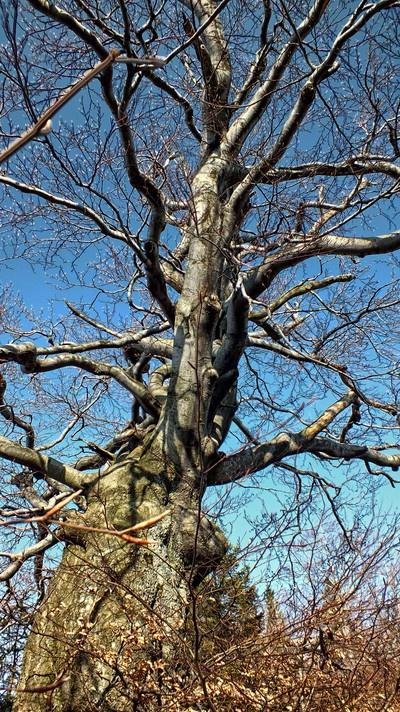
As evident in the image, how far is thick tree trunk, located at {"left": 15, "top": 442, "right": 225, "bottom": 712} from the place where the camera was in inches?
114

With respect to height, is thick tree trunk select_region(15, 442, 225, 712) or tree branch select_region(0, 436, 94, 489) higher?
tree branch select_region(0, 436, 94, 489)

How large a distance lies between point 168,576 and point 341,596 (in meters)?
1.29

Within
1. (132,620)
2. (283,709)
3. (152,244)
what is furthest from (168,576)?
(152,244)

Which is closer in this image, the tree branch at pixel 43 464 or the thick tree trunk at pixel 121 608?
the thick tree trunk at pixel 121 608

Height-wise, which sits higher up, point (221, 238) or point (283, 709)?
point (221, 238)

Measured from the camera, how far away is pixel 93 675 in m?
3.24

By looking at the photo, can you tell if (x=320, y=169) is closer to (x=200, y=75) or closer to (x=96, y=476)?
(x=200, y=75)

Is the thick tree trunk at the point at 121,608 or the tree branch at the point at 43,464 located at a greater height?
the tree branch at the point at 43,464

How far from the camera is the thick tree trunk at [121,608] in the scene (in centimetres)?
290

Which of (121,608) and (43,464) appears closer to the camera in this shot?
(121,608)

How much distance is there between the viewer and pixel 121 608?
10.8ft

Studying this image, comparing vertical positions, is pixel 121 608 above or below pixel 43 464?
below

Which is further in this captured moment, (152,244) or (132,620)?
(152,244)

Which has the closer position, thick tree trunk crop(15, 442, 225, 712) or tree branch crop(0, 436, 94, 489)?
thick tree trunk crop(15, 442, 225, 712)
